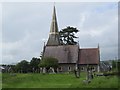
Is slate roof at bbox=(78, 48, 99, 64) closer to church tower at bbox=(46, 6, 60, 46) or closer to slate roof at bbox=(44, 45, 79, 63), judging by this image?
slate roof at bbox=(44, 45, 79, 63)

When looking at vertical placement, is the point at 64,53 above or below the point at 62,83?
above

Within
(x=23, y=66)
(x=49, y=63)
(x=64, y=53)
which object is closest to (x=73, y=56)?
(x=64, y=53)

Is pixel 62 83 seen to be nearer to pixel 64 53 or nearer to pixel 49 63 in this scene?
pixel 49 63

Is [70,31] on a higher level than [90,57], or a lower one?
higher

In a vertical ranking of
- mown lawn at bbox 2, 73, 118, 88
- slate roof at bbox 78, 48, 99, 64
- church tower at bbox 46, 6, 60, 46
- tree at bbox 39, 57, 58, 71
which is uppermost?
church tower at bbox 46, 6, 60, 46

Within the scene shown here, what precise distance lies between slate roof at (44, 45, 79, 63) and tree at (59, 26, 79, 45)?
4971mm

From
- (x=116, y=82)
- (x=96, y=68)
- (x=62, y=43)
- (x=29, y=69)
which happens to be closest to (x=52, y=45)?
(x=62, y=43)

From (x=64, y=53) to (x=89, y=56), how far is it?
5941 millimetres

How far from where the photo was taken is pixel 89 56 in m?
65.1

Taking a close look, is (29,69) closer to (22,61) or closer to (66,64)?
(22,61)

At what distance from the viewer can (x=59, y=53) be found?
6531cm

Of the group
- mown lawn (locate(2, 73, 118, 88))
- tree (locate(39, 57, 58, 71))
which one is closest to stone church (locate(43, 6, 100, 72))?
tree (locate(39, 57, 58, 71))

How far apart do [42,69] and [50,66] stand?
4482mm

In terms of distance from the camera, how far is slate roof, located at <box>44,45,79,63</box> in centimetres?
6438
